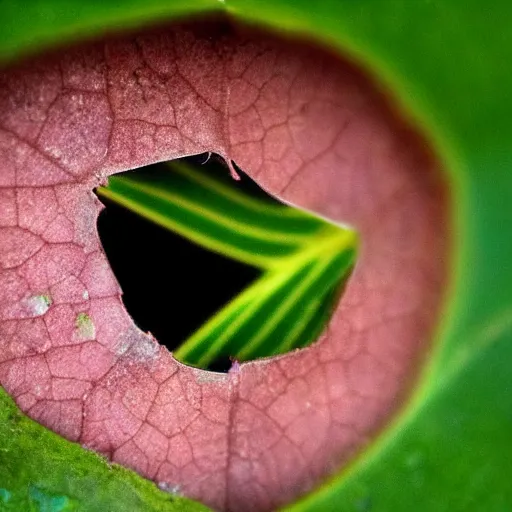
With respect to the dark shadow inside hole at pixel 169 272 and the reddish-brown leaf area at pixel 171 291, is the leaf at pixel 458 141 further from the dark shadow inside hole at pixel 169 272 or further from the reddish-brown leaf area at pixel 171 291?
the dark shadow inside hole at pixel 169 272

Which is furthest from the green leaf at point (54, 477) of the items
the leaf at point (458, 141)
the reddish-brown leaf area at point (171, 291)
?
the leaf at point (458, 141)

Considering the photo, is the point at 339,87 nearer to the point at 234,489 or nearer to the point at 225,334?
the point at 225,334

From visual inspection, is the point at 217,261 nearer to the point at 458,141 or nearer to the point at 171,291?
the point at 171,291

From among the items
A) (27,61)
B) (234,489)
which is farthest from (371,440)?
(27,61)

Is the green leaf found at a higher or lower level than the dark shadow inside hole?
lower

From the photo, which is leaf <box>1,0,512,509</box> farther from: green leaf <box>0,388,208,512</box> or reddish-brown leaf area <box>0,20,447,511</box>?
green leaf <box>0,388,208,512</box>

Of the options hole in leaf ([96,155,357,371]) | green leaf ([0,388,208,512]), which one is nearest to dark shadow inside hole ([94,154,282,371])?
hole in leaf ([96,155,357,371])
